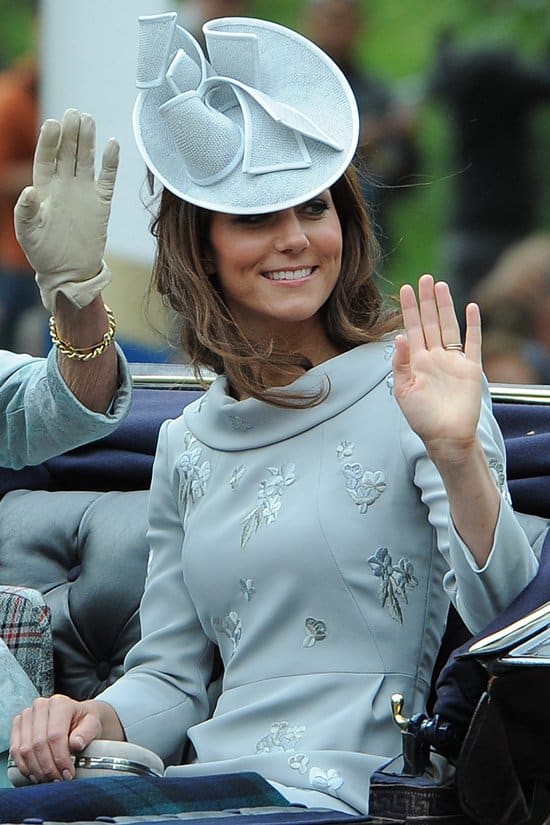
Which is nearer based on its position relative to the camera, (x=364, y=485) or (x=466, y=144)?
(x=364, y=485)

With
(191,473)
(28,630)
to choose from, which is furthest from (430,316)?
(28,630)

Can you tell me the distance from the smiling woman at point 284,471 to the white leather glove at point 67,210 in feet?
0.63

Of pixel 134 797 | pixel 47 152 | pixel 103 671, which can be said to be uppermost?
pixel 47 152

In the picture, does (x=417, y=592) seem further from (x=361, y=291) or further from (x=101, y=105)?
(x=101, y=105)

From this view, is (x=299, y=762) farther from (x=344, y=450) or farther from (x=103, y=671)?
(x=103, y=671)

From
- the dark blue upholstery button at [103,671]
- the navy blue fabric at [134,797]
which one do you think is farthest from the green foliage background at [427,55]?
the navy blue fabric at [134,797]

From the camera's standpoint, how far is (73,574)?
266 cm

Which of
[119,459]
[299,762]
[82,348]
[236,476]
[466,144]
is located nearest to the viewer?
[299,762]

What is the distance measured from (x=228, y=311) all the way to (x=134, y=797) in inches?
28.4

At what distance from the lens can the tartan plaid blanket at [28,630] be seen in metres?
2.46

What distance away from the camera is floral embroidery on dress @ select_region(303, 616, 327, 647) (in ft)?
6.93

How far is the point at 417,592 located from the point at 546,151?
2.52 metres

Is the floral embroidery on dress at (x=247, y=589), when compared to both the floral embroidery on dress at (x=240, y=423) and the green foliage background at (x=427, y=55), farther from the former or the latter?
the green foliage background at (x=427, y=55)

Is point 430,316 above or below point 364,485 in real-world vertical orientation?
above
